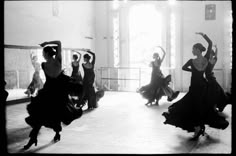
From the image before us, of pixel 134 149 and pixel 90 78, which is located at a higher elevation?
pixel 90 78

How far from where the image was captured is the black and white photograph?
481 cm

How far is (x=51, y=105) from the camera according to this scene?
477cm

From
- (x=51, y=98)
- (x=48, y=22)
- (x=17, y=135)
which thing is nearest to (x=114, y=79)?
(x=48, y=22)

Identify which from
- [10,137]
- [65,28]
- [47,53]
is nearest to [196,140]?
[47,53]

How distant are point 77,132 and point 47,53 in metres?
1.74

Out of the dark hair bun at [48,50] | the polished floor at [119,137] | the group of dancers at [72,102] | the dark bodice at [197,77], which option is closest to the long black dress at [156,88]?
the polished floor at [119,137]

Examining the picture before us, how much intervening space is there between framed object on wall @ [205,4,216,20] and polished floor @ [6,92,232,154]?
5715mm

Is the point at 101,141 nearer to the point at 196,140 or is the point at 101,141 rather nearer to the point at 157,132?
the point at 157,132

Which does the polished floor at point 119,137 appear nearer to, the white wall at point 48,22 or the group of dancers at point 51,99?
the group of dancers at point 51,99

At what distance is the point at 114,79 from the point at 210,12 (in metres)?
4.91

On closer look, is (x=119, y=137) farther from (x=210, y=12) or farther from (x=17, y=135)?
(x=210, y=12)

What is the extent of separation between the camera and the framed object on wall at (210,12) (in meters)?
11.9

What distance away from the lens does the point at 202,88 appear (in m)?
5.09

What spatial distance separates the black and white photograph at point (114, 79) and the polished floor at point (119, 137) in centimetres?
2
